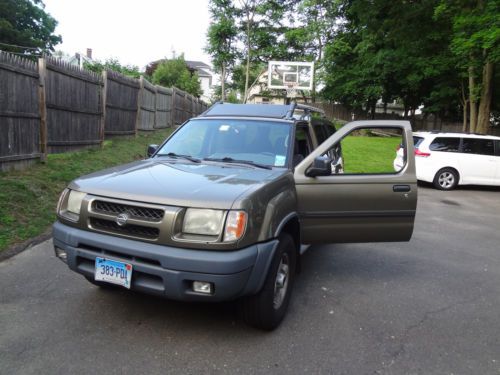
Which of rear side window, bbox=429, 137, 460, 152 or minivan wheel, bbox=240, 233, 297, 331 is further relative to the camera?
rear side window, bbox=429, 137, 460, 152

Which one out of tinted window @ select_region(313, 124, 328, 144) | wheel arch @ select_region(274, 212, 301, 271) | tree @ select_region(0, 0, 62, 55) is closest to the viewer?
wheel arch @ select_region(274, 212, 301, 271)

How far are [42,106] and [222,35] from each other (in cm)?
3060

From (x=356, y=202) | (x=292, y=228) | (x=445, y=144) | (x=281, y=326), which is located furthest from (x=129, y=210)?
(x=445, y=144)

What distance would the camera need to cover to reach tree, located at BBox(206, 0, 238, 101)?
35.2 meters

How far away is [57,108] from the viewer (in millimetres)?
8477

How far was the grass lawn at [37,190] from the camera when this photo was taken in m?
5.21

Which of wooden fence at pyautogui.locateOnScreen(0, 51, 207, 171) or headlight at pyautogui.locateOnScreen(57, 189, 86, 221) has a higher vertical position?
wooden fence at pyautogui.locateOnScreen(0, 51, 207, 171)

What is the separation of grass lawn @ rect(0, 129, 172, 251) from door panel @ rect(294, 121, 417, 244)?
350 cm

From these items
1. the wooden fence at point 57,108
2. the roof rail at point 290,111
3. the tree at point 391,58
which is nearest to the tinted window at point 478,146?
the tree at point 391,58

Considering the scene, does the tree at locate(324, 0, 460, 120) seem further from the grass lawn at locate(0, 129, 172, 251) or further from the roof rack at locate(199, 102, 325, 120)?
the roof rack at locate(199, 102, 325, 120)

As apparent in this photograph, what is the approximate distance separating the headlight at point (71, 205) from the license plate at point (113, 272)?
0.45 meters

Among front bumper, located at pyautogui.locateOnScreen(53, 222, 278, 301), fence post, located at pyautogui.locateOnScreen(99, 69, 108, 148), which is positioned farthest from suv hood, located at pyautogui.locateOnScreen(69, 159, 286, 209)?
fence post, located at pyautogui.locateOnScreen(99, 69, 108, 148)

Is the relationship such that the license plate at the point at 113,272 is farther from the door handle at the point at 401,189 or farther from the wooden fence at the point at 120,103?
the wooden fence at the point at 120,103

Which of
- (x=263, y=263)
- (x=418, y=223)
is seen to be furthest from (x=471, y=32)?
(x=263, y=263)
